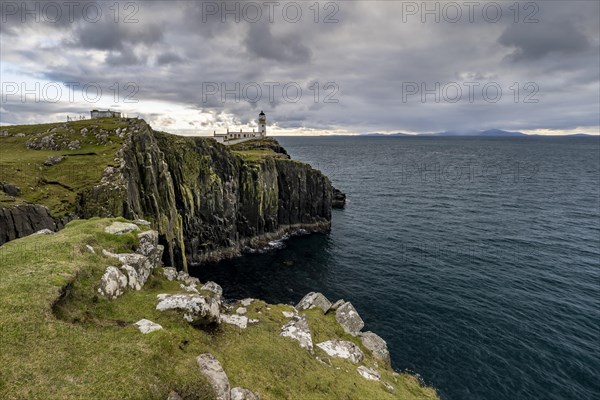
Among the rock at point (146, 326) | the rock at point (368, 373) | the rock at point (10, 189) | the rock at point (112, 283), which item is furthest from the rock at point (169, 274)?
the rock at point (10, 189)

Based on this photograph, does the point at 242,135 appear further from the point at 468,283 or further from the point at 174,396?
the point at 174,396

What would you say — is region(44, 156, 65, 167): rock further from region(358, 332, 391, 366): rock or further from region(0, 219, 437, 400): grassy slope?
region(358, 332, 391, 366): rock

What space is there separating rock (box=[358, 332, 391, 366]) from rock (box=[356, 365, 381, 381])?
5034 millimetres

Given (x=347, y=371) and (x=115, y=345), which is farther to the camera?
(x=347, y=371)

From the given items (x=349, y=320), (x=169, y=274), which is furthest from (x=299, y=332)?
(x=169, y=274)

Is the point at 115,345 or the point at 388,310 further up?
the point at 115,345

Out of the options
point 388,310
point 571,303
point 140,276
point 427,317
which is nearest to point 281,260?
point 388,310

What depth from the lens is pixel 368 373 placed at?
22016mm

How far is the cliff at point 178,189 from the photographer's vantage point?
133 feet

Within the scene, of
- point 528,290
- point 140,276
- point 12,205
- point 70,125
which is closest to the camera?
point 140,276

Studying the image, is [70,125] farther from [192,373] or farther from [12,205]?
[192,373]

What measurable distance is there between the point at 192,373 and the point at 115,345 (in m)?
3.73

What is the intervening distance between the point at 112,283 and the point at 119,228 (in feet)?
28.0

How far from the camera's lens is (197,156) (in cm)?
6288
